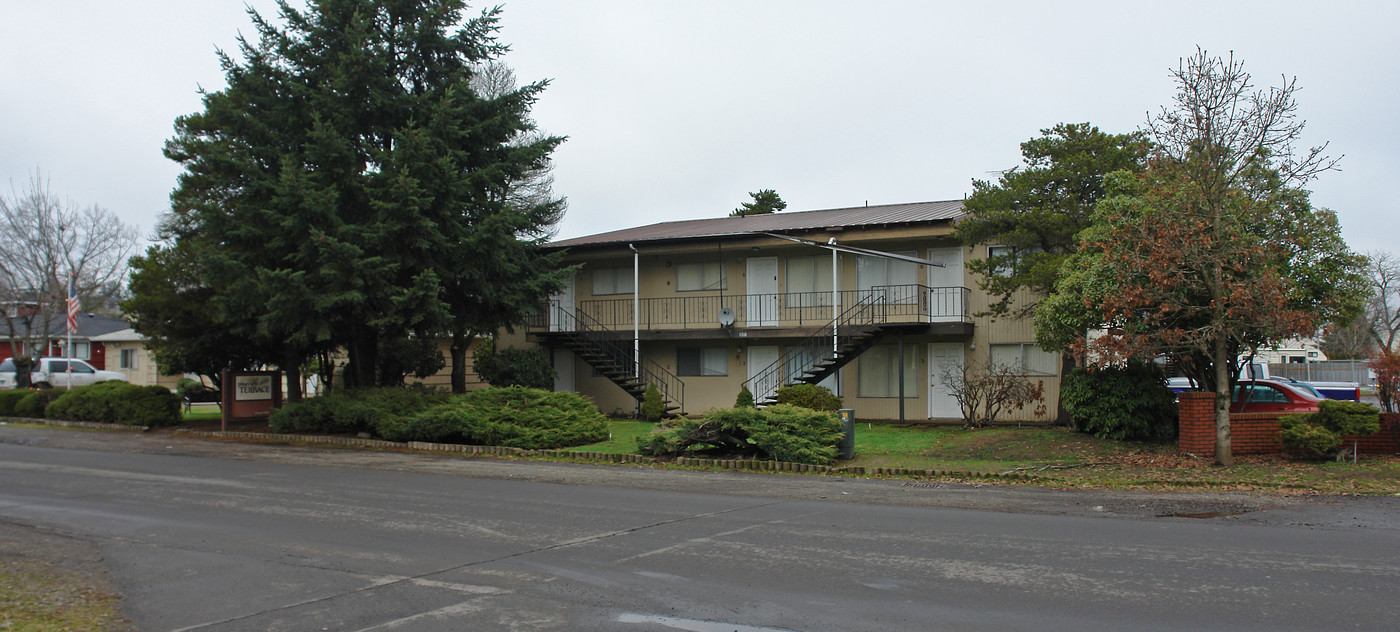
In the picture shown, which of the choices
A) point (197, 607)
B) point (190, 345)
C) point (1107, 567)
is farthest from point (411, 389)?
point (1107, 567)

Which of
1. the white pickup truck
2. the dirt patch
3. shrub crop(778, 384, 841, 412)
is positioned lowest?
the dirt patch

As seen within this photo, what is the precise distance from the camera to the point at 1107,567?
745cm

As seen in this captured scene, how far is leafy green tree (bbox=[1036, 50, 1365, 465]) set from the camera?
46.0ft

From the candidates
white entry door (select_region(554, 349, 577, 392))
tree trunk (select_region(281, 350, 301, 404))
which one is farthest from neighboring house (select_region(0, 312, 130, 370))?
white entry door (select_region(554, 349, 577, 392))

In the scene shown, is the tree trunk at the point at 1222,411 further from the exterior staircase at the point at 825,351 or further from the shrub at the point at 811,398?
the exterior staircase at the point at 825,351

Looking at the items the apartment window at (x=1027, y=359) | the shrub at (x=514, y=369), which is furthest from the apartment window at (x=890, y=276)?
the shrub at (x=514, y=369)

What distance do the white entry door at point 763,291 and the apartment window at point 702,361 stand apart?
1537 mm

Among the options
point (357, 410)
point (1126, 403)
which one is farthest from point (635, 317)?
point (1126, 403)

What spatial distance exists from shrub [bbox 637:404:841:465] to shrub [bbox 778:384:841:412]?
4.54m

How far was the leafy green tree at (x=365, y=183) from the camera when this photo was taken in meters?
19.3

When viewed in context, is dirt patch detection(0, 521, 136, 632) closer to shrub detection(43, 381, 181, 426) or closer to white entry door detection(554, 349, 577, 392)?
shrub detection(43, 381, 181, 426)

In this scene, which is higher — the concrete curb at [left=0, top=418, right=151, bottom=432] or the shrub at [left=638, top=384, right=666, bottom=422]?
the shrub at [left=638, top=384, right=666, bottom=422]

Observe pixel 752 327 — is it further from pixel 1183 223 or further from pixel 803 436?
pixel 1183 223

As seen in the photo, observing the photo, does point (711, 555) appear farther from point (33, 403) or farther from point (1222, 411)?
point (33, 403)
